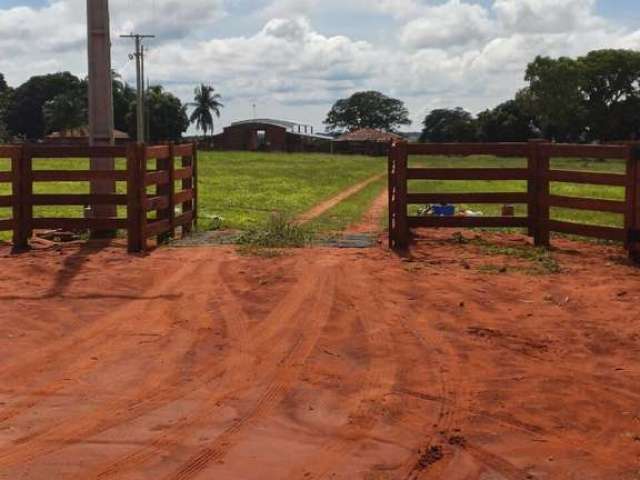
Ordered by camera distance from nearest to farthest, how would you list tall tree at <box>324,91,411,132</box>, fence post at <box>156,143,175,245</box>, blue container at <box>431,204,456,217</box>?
fence post at <box>156,143,175,245</box> → blue container at <box>431,204,456,217</box> → tall tree at <box>324,91,411,132</box>

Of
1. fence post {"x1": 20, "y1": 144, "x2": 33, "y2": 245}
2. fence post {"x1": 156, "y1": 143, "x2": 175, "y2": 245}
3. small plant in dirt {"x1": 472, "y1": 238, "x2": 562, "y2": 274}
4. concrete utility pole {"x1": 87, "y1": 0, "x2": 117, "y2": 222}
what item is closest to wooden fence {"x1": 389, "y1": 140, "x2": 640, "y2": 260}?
small plant in dirt {"x1": 472, "y1": 238, "x2": 562, "y2": 274}

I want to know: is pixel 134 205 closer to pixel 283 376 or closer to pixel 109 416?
pixel 283 376

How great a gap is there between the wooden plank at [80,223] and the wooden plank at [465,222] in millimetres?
4357

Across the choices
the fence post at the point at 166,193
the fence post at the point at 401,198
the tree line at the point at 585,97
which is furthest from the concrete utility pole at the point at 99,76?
the tree line at the point at 585,97

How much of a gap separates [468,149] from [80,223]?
5844 mm

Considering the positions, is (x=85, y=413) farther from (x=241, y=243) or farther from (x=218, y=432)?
(x=241, y=243)

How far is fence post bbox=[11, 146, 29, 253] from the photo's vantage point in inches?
460

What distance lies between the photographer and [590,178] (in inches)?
453

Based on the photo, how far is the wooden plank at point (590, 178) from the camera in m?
11.1

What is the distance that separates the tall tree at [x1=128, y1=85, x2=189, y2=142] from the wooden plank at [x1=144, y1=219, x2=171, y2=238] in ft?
284

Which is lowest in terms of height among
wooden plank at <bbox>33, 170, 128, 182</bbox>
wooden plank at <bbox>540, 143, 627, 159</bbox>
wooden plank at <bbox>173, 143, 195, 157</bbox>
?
wooden plank at <bbox>33, 170, 128, 182</bbox>

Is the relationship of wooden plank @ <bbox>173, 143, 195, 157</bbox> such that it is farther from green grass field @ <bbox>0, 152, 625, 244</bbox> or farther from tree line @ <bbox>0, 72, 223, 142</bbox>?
tree line @ <bbox>0, 72, 223, 142</bbox>

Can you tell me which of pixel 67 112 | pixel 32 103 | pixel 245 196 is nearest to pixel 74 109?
pixel 67 112

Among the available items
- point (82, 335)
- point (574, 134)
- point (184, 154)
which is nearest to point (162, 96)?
point (574, 134)
